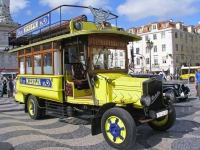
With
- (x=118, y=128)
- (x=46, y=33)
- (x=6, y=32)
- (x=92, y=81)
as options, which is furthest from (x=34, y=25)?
(x=6, y=32)

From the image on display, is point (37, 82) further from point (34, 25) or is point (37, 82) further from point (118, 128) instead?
point (118, 128)

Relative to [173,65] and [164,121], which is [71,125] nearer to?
[164,121]

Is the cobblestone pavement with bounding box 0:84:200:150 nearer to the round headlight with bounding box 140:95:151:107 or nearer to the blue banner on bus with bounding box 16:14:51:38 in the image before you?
the round headlight with bounding box 140:95:151:107

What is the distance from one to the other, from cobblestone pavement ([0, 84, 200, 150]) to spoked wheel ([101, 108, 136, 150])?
27 cm

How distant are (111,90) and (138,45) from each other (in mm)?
52365

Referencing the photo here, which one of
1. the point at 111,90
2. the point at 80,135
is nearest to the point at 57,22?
the point at 111,90

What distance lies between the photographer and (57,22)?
6746 millimetres

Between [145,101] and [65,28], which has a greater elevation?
[65,28]

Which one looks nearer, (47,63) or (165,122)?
(165,122)

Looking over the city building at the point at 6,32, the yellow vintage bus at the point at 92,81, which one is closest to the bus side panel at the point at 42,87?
the yellow vintage bus at the point at 92,81

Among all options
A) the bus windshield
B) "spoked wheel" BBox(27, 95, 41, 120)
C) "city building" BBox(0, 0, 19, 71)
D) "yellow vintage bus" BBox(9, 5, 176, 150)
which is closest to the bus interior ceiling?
"yellow vintage bus" BBox(9, 5, 176, 150)

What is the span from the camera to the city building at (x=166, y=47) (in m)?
51.2

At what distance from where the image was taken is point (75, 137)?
18.4ft

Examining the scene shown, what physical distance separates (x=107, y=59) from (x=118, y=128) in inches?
84.3
